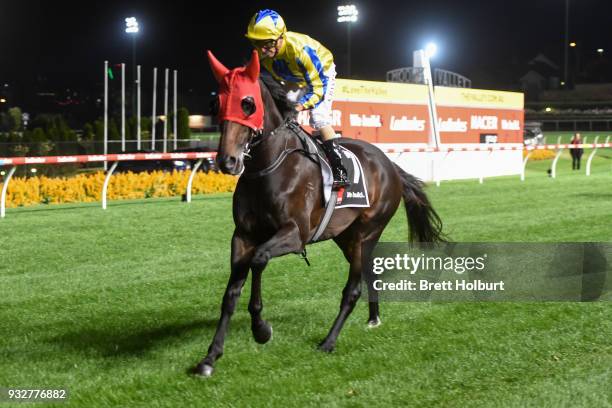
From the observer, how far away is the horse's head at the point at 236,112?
461cm

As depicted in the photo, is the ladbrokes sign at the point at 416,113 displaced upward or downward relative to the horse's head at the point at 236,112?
upward

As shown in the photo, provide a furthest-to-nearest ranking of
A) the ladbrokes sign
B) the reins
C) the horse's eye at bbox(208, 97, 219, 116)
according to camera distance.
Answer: the ladbrokes sign < the reins < the horse's eye at bbox(208, 97, 219, 116)

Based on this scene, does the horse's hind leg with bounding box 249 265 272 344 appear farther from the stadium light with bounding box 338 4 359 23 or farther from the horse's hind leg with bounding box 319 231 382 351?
the stadium light with bounding box 338 4 359 23

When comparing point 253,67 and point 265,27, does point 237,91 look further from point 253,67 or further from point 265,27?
point 265,27

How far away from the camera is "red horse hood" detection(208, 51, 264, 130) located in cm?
470

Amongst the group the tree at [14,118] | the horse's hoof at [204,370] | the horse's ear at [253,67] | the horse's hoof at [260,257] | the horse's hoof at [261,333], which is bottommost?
the horse's hoof at [204,370]

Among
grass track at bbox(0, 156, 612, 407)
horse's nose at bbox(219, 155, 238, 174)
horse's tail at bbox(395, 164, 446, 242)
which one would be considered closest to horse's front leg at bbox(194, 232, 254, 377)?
grass track at bbox(0, 156, 612, 407)

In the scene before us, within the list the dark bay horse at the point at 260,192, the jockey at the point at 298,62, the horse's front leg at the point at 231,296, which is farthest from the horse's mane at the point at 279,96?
the horse's front leg at the point at 231,296

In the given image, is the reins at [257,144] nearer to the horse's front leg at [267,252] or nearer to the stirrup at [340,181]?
the horse's front leg at [267,252]

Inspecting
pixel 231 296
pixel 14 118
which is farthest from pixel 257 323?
pixel 14 118

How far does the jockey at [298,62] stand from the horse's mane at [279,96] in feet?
0.70

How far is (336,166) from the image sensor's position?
18.9 ft

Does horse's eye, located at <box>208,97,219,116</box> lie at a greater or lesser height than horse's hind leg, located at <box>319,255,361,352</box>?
greater

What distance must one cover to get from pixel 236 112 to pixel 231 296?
3.56 feet
